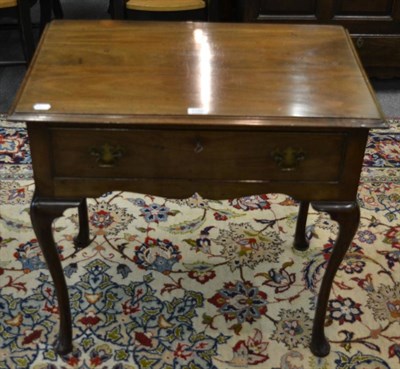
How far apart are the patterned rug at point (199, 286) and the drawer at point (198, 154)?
0.58 metres

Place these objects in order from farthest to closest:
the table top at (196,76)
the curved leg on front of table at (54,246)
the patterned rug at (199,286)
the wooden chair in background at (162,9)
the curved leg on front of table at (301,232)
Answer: the wooden chair in background at (162,9) < the curved leg on front of table at (301,232) < the patterned rug at (199,286) < the curved leg on front of table at (54,246) < the table top at (196,76)

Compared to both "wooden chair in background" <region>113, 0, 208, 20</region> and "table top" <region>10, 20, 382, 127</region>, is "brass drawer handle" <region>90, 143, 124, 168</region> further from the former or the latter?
"wooden chair in background" <region>113, 0, 208, 20</region>

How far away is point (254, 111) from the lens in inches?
57.3

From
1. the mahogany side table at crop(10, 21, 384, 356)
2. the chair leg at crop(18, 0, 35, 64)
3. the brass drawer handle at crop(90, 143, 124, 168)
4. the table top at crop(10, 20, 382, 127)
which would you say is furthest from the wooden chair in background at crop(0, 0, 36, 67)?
the brass drawer handle at crop(90, 143, 124, 168)

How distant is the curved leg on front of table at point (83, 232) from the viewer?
2152 mm

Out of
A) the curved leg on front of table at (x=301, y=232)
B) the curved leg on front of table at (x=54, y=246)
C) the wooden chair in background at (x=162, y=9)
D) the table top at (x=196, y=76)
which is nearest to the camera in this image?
the table top at (x=196, y=76)

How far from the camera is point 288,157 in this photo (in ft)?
4.88

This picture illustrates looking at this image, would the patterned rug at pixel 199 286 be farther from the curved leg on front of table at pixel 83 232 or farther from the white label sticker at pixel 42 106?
the white label sticker at pixel 42 106

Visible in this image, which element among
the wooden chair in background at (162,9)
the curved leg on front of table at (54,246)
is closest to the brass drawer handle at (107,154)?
the curved leg on front of table at (54,246)

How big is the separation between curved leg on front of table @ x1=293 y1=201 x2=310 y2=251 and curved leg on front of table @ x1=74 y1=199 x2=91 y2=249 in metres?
0.69

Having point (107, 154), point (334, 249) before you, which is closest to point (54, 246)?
point (107, 154)

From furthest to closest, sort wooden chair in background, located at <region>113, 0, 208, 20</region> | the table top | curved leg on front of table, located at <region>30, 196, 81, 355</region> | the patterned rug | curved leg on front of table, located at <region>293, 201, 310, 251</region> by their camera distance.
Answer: wooden chair in background, located at <region>113, 0, 208, 20</region>
curved leg on front of table, located at <region>293, 201, 310, 251</region>
the patterned rug
curved leg on front of table, located at <region>30, 196, 81, 355</region>
the table top

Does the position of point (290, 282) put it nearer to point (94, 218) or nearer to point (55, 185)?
point (94, 218)

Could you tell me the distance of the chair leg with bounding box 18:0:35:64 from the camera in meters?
2.88
